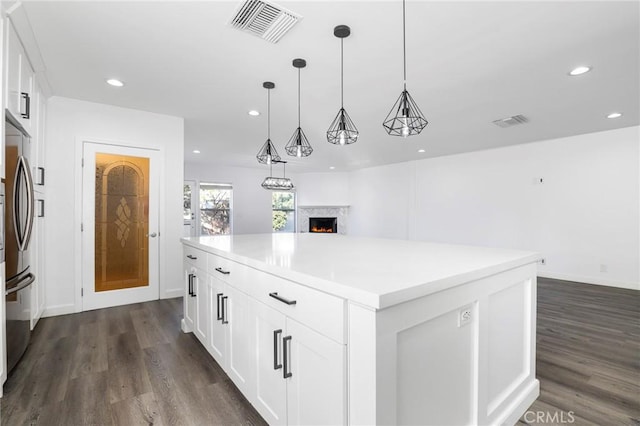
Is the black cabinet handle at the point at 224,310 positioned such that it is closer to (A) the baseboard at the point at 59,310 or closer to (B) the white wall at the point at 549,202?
(A) the baseboard at the point at 59,310

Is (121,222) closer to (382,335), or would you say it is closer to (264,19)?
(264,19)

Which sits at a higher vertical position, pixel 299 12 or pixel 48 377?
pixel 299 12

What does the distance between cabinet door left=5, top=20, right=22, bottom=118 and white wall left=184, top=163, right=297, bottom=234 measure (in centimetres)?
559

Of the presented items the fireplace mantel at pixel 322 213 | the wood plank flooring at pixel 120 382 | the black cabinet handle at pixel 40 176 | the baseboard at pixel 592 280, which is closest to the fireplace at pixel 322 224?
the fireplace mantel at pixel 322 213

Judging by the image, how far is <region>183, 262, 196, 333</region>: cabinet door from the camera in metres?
2.61

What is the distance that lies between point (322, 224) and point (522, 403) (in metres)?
7.77

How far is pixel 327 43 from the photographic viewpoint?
2.27 meters

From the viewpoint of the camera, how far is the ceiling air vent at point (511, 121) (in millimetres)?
3987

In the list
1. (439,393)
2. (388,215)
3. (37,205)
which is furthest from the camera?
(388,215)

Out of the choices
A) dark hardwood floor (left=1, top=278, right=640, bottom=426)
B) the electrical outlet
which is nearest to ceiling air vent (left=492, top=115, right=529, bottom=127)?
dark hardwood floor (left=1, top=278, right=640, bottom=426)

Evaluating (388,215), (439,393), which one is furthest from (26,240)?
(388,215)

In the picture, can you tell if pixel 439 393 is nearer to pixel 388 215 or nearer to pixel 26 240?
pixel 26 240

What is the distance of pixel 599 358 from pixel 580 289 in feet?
8.74

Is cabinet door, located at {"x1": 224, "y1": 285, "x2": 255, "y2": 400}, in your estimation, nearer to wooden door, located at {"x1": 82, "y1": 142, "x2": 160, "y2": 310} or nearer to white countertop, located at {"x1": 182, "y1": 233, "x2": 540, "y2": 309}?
white countertop, located at {"x1": 182, "y1": 233, "x2": 540, "y2": 309}
